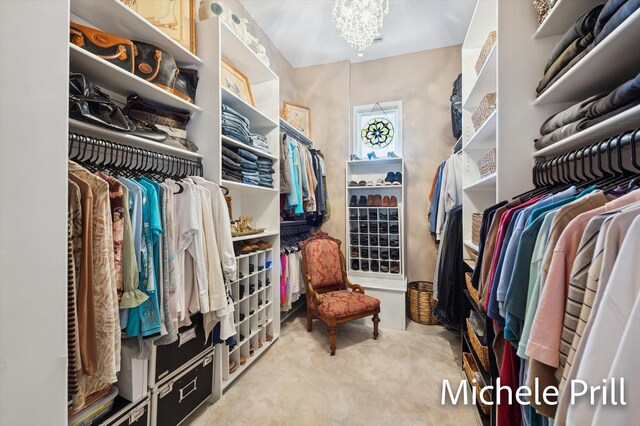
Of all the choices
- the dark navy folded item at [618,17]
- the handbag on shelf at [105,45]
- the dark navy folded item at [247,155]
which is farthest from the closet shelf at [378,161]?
the handbag on shelf at [105,45]

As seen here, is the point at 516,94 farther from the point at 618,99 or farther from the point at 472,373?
the point at 472,373

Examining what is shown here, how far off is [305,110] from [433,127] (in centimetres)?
168

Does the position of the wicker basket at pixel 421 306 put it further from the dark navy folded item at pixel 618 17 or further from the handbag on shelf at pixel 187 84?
the handbag on shelf at pixel 187 84

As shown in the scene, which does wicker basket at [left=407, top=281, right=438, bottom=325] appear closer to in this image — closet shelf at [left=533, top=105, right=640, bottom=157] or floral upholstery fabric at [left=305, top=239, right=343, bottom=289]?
floral upholstery fabric at [left=305, top=239, right=343, bottom=289]

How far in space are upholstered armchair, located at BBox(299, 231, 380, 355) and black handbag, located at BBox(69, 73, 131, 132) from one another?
192cm

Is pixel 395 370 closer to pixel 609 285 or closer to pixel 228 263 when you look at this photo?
pixel 228 263

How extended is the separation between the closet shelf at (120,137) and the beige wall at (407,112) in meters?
2.23

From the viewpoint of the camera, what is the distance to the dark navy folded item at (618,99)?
751 millimetres

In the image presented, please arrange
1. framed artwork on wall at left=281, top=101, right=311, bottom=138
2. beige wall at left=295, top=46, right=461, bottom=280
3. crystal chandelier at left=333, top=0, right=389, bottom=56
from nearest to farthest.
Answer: crystal chandelier at left=333, top=0, right=389, bottom=56 → framed artwork on wall at left=281, top=101, right=311, bottom=138 → beige wall at left=295, top=46, right=461, bottom=280

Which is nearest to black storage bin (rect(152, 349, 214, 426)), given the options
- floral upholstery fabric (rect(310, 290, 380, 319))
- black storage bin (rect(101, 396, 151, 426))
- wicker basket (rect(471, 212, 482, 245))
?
black storage bin (rect(101, 396, 151, 426))

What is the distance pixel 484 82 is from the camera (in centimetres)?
196

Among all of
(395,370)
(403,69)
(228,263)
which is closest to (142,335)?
(228,263)

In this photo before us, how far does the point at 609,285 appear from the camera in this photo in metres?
0.51

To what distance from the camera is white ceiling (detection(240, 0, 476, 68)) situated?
2566mm
